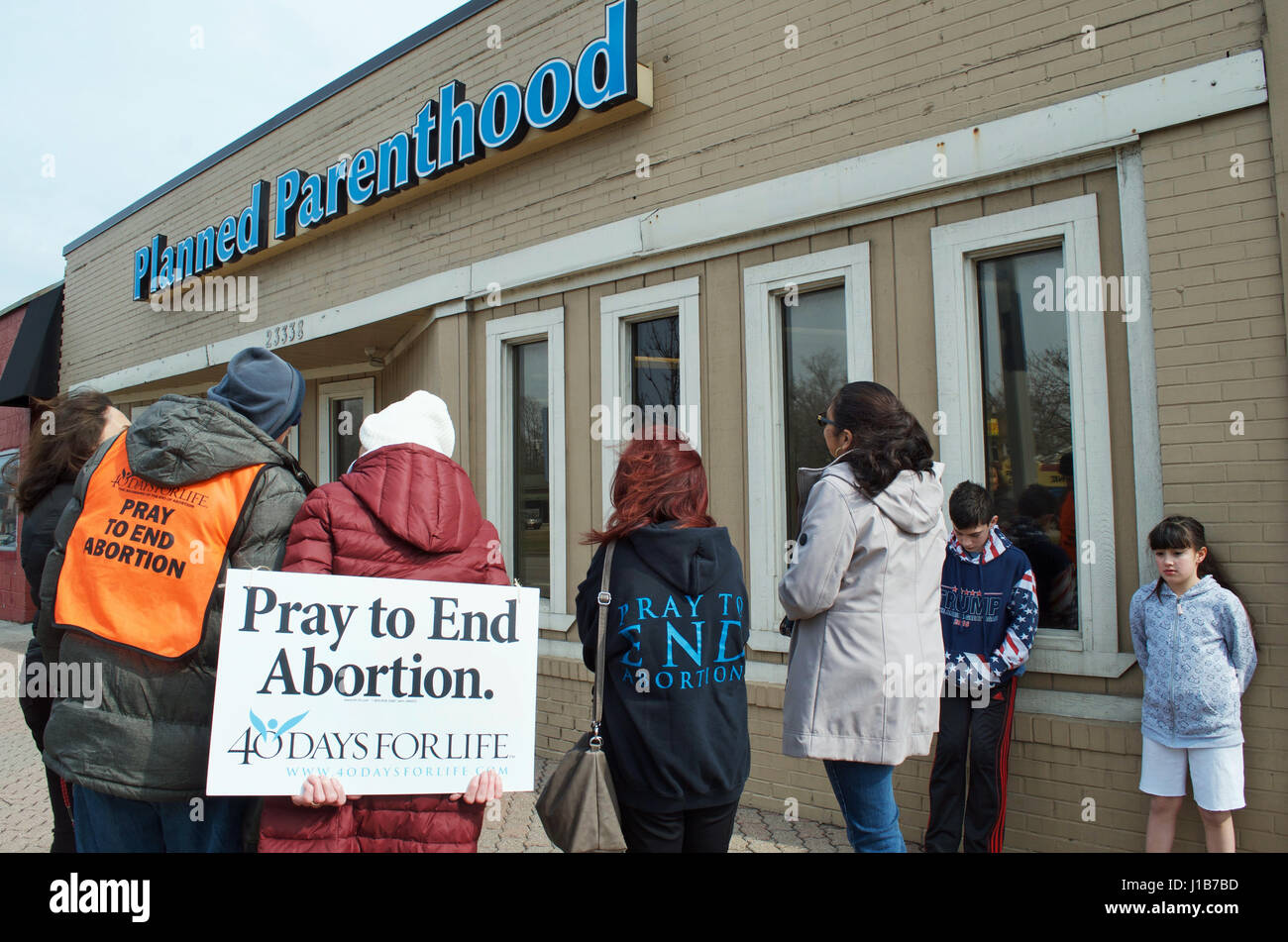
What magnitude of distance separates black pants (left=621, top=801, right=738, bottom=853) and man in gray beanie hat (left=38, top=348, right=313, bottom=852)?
1062 millimetres

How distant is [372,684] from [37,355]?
14514mm

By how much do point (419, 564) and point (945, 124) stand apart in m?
3.84

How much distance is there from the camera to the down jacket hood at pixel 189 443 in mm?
2352

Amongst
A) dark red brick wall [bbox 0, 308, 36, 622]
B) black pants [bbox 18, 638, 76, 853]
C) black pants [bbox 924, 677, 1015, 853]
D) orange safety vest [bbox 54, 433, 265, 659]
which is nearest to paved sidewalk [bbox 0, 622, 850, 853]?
black pants [bbox 924, 677, 1015, 853]

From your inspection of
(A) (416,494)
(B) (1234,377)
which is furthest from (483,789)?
(B) (1234,377)

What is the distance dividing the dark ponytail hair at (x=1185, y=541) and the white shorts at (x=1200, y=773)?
581mm

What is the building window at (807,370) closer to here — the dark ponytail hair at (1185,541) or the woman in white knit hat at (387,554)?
the dark ponytail hair at (1185,541)

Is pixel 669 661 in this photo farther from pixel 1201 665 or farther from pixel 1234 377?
pixel 1234 377

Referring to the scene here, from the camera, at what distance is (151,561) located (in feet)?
7.66

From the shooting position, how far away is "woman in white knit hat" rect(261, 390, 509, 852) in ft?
7.38

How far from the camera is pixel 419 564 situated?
241 cm

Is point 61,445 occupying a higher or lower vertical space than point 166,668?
higher

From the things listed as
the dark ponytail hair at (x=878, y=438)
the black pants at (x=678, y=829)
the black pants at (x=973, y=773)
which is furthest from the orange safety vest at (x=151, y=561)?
the black pants at (x=973, y=773)
